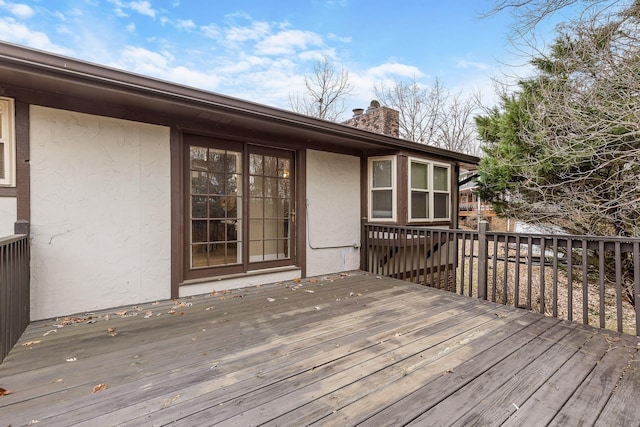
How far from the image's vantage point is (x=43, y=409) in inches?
59.8

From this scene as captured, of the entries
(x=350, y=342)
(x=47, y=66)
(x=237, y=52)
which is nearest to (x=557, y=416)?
(x=350, y=342)

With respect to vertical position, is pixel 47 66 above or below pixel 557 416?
above

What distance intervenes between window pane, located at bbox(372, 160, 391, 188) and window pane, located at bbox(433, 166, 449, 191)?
1.16 m

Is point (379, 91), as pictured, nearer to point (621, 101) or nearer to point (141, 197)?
point (621, 101)

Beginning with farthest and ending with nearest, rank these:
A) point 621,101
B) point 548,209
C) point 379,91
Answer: point 379,91, point 548,209, point 621,101

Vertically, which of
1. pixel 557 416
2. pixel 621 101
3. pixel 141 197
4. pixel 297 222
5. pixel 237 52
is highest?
pixel 237 52

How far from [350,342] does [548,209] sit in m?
5.54

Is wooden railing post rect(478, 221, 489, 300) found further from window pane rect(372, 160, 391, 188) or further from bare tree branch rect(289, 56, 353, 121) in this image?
bare tree branch rect(289, 56, 353, 121)

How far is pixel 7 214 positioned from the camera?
8.71 feet

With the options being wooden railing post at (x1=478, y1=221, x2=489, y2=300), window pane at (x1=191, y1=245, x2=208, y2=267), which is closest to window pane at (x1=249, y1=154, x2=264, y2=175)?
window pane at (x1=191, y1=245, x2=208, y2=267)

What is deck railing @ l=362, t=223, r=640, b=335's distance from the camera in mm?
2789

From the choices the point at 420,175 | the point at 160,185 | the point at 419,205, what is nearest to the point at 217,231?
the point at 160,185

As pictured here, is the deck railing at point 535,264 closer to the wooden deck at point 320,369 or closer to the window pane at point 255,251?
the wooden deck at point 320,369

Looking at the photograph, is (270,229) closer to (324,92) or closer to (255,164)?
(255,164)
